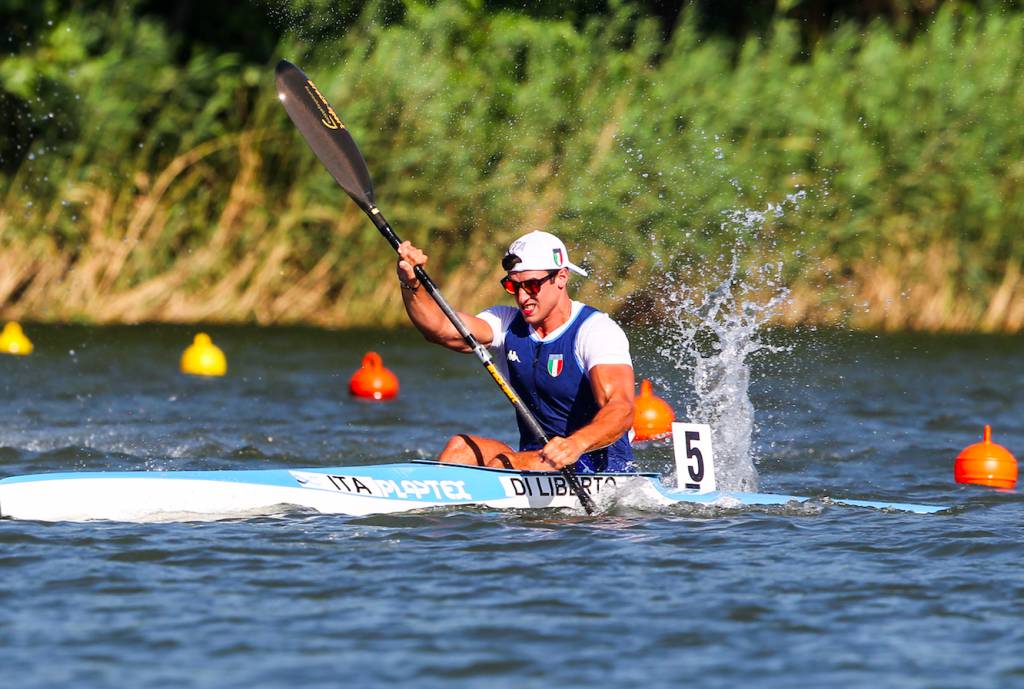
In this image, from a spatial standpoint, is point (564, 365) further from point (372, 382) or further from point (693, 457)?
point (372, 382)

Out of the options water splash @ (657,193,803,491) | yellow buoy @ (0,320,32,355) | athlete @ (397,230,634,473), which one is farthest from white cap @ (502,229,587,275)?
yellow buoy @ (0,320,32,355)

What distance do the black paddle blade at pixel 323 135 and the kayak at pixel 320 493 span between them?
2.08 metres

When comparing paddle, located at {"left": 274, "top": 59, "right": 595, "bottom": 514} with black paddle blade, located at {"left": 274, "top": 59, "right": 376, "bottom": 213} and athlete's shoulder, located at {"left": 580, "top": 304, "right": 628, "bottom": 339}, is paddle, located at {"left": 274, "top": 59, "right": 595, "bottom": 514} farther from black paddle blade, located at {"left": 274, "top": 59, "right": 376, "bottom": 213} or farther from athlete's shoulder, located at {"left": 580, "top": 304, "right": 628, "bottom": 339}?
athlete's shoulder, located at {"left": 580, "top": 304, "right": 628, "bottom": 339}

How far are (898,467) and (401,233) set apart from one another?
28.1 feet

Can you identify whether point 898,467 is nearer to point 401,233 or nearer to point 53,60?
point 401,233

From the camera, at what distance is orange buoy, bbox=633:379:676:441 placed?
1159cm

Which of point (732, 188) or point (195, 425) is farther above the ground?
point (732, 188)

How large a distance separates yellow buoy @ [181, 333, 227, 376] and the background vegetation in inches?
116

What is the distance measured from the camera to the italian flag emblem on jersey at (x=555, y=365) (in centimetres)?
802

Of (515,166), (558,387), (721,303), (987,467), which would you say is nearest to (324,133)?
(558,387)

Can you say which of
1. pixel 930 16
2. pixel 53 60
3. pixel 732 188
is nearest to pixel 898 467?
pixel 732 188

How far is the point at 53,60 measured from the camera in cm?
1828

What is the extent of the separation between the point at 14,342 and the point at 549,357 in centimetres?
840

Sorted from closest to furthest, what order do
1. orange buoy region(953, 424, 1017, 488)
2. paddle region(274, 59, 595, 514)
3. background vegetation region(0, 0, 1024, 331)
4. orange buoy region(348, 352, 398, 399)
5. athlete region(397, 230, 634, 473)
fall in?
athlete region(397, 230, 634, 473) → paddle region(274, 59, 595, 514) → orange buoy region(953, 424, 1017, 488) → orange buoy region(348, 352, 398, 399) → background vegetation region(0, 0, 1024, 331)
